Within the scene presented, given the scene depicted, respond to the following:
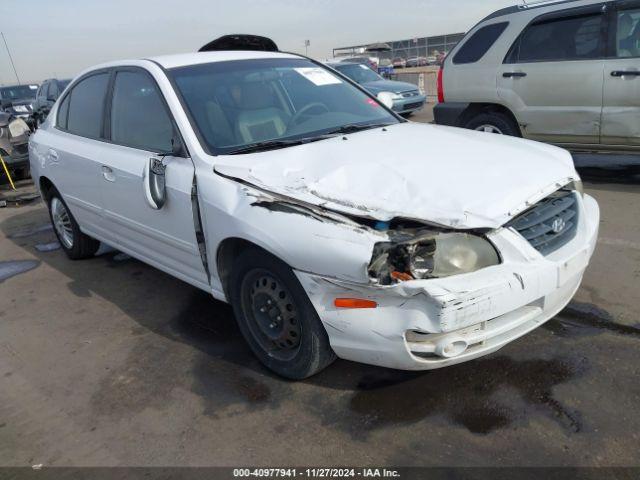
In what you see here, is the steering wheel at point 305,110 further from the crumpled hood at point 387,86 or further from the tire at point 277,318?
the crumpled hood at point 387,86

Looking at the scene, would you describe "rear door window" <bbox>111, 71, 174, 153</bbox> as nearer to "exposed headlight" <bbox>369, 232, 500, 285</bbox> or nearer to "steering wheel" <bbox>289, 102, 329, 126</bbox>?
"steering wheel" <bbox>289, 102, 329, 126</bbox>

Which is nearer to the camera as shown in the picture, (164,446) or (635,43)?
(164,446)

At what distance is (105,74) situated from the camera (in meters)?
4.21

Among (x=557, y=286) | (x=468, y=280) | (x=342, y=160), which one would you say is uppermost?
(x=342, y=160)

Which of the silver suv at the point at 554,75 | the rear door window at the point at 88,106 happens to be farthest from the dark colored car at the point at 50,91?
the silver suv at the point at 554,75

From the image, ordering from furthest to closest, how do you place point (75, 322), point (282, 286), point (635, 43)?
point (635, 43) → point (75, 322) → point (282, 286)

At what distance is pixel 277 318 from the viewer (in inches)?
112

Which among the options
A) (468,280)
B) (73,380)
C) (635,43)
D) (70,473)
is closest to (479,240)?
(468,280)

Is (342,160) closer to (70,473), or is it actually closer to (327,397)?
(327,397)

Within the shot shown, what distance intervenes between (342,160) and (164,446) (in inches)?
64.5

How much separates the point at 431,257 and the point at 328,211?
492 mm

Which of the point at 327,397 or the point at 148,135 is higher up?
the point at 148,135

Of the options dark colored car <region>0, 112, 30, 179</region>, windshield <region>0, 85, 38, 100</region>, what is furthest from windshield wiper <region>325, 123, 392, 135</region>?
windshield <region>0, 85, 38, 100</region>

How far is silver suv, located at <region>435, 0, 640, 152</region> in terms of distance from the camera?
555 cm
